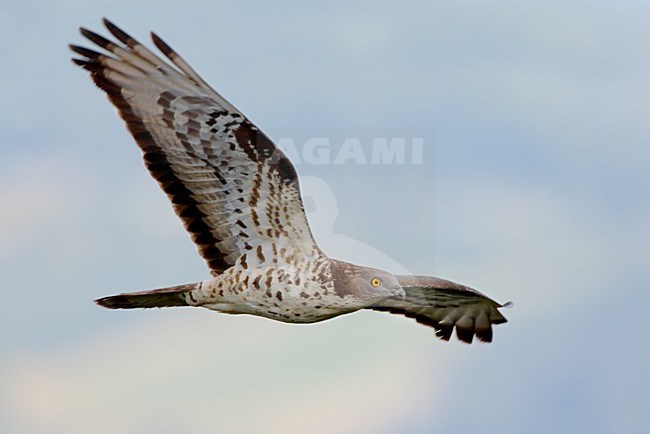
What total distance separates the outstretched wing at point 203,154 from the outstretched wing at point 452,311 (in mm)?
2251

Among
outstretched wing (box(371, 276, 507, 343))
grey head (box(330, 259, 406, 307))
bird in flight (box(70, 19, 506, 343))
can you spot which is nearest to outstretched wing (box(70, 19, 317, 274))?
bird in flight (box(70, 19, 506, 343))

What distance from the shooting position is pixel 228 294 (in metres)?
13.4

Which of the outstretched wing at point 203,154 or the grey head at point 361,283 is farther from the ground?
the outstretched wing at point 203,154

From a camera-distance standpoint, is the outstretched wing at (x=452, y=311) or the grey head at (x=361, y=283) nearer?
the grey head at (x=361, y=283)

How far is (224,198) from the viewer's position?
43.8 feet

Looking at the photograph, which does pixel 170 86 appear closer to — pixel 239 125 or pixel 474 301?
pixel 239 125

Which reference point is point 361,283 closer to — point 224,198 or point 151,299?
point 224,198

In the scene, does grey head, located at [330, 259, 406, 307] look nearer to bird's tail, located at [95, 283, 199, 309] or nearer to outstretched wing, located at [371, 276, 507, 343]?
bird's tail, located at [95, 283, 199, 309]

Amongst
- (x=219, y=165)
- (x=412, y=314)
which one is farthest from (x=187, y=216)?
(x=412, y=314)

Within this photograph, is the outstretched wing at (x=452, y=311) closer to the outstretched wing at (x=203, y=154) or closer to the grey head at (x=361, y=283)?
the grey head at (x=361, y=283)

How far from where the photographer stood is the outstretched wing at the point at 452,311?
15.2m

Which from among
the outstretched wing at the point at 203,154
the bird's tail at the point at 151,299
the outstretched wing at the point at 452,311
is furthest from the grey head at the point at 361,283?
the outstretched wing at the point at 452,311

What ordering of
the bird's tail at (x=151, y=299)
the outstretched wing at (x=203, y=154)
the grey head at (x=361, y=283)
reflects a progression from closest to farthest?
the outstretched wing at (x=203, y=154), the grey head at (x=361, y=283), the bird's tail at (x=151, y=299)

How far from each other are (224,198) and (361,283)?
1.51 m
